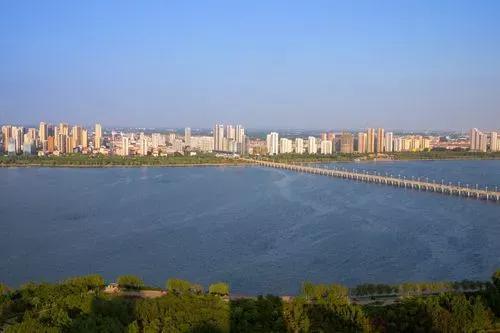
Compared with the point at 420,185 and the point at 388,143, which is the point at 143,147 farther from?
the point at 420,185

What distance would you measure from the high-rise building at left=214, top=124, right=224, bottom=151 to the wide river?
14945 mm

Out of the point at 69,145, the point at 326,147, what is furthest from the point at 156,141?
the point at 326,147

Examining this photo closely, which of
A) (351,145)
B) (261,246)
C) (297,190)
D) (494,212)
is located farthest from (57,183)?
(351,145)

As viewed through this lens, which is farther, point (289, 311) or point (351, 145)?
point (351, 145)

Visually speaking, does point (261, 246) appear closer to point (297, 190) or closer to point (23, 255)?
point (23, 255)

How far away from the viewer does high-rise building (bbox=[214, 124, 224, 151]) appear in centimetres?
2888

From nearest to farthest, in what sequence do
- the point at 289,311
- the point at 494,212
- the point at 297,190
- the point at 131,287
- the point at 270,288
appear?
the point at 289,311
the point at 131,287
the point at 270,288
the point at 494,212
the point at 297,190

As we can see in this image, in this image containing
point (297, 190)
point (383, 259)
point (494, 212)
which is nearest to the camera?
point (383, 259)

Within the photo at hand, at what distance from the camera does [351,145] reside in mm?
26375

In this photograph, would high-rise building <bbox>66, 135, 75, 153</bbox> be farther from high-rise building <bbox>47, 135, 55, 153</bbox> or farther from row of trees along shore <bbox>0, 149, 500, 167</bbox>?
row of trees along shore <bbox>0, 149, 500, 167</bbox>

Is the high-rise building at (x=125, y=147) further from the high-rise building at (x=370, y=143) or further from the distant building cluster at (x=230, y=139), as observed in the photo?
the high-rise building at (x=370, y=143)

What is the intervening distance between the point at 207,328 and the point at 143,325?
0.41 metres

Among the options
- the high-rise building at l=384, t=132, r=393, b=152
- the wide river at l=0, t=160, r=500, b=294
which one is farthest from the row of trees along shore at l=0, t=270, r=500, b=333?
the high-rise building at l=384, t=132, r=393, b=152

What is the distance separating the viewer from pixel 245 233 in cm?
782
